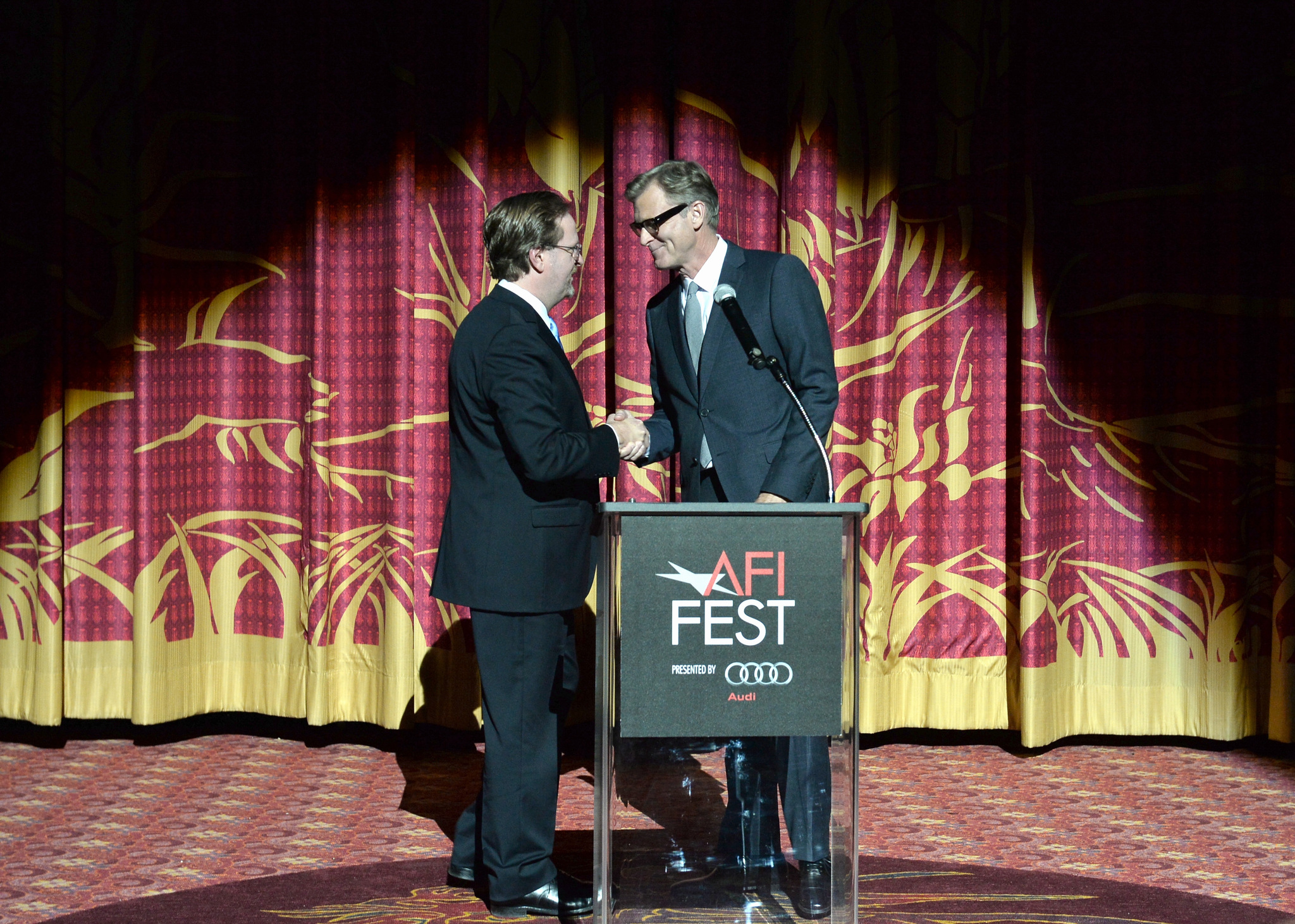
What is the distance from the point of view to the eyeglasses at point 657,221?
2.72 m

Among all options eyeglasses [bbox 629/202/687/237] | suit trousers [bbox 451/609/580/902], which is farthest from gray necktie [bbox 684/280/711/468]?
suit trousers [bbox 451/609/580/902]

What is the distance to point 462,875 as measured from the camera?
2.77 meters

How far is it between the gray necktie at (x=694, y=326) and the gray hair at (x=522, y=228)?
334 mm

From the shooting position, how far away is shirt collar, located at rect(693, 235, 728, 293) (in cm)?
278

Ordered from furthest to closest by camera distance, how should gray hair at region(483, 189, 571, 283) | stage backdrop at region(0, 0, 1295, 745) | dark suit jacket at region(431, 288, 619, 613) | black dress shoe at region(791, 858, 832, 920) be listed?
stage backdrop at region(0, 0, 1295, 745)
gray hair at region(483, 189, 571, 283)
dark suit jacket at region(431, 288, 619, 613)
black dress shoe at region(791, 858, 832, 920)

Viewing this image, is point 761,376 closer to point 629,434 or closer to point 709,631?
point 629,434

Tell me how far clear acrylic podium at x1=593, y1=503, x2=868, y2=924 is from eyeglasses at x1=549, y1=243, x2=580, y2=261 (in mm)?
789

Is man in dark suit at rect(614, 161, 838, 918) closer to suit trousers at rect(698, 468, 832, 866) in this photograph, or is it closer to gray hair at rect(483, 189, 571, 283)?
gray hair at rect(483, 189, 571, 283)

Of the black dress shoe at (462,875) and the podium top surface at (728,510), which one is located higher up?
the podium top surface at (728,510)

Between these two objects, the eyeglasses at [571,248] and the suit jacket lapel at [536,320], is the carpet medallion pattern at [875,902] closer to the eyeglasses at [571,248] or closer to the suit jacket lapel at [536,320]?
the suit jacket lapel at [536,320]

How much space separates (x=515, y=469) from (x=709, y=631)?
0.69 meters

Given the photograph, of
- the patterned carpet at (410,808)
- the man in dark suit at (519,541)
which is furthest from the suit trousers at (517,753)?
the patterned carpet at (410,808)

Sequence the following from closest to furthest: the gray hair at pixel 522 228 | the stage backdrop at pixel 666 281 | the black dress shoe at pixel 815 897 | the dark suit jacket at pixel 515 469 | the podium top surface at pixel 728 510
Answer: the podium top surface at pixel 728 510, the black dress shoe at pixel 815 897, the dark suit jacket at pixel 515 469, the gray hair at pixel 522 228, the stage backdrop at pixel 666 281

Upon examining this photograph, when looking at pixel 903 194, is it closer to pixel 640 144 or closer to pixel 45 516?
pixel 640 144
